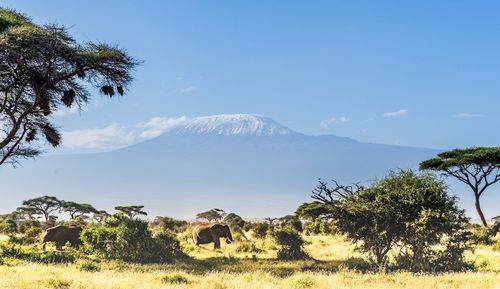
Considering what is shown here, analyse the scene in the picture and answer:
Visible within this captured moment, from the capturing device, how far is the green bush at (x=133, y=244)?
2341 centimetres

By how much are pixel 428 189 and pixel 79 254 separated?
15324mm

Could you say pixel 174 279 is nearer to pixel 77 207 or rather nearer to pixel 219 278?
pixel 219 278

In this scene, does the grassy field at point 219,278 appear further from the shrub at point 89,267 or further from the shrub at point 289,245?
the shrub at point 289,245

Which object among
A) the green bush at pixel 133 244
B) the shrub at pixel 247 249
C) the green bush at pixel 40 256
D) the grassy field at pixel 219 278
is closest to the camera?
the grassy field at pixel 219 278

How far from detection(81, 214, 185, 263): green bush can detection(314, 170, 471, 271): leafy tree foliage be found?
7.91 meters

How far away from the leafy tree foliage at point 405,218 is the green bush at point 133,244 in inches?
311

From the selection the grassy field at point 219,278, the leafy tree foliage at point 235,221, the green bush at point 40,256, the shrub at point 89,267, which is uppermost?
the leafy tree foliage at point 235,221

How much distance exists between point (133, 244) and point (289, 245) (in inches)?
283

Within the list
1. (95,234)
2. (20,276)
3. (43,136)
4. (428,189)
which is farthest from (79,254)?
(428,189)

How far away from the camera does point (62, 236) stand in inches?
1062

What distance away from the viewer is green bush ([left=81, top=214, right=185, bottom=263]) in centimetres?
2341

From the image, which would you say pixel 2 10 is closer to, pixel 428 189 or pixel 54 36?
pixel 54 36

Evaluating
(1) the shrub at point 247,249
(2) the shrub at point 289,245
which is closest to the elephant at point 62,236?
(1) the shrub at point 247,249

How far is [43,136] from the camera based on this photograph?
2838 centimetres
